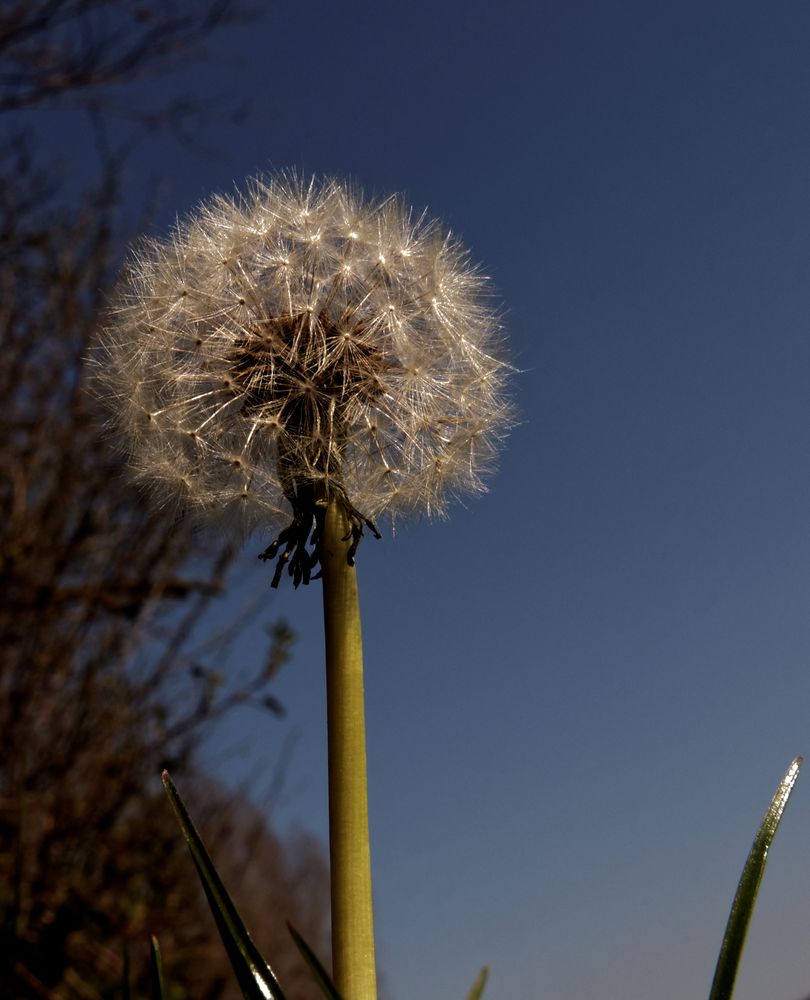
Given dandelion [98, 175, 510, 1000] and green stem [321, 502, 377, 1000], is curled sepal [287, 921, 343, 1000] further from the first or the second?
dandelion [98, 175, 510, 1000]

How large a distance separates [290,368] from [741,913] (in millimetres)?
1010

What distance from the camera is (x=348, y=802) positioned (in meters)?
0.98

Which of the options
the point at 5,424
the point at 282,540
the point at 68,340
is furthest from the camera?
the point at 68,340

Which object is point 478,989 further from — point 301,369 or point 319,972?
point 301,369

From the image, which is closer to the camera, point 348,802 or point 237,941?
point 237,941

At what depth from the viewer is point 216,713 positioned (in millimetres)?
5008

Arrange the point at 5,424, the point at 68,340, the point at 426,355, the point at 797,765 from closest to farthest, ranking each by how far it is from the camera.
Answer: the point at 797,765 → the point at 426,355 → the point at 5,424 → the point at 68,340

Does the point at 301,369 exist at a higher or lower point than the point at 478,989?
higher

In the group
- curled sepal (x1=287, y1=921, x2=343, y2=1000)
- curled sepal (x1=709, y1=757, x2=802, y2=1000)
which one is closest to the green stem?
curled sepal (x1=287, y1=921, x2=343, y2=1000)

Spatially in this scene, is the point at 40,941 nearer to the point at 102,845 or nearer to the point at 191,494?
the point at 102,845

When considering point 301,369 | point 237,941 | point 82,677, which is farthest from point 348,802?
point 82,677

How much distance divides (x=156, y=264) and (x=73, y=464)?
395 centimetres

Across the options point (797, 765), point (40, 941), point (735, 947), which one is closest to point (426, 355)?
point (797, 765)

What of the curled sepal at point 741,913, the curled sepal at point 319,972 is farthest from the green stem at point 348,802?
the curled sepal at point 741,913
